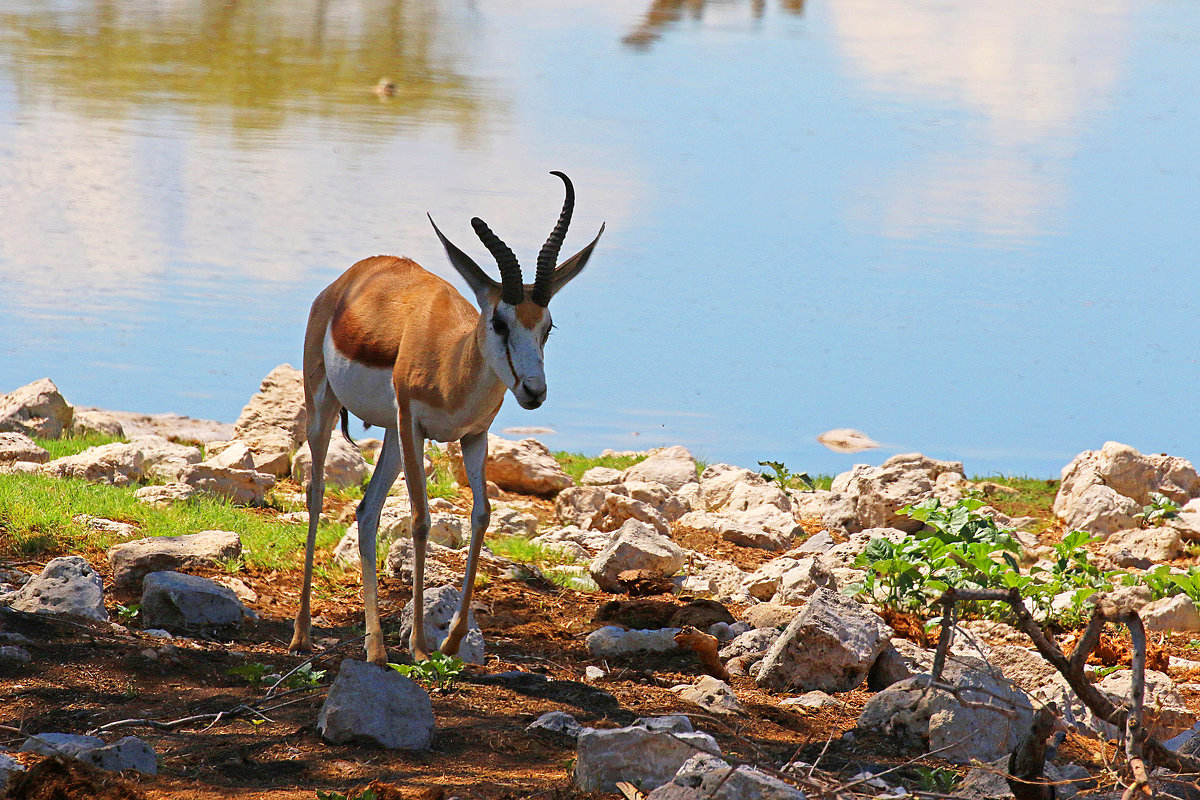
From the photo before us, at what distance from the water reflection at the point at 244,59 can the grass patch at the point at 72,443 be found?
35.6 feet

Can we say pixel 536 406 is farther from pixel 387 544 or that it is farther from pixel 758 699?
pixel 387 544

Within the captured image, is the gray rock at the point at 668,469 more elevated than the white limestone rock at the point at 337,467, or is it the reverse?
the white limestone rock at the point at 337,467

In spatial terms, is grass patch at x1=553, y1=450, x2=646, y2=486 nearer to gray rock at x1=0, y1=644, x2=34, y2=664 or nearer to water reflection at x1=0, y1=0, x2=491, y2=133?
gray rock at x1=0, y1=644, x2=34, y2=664

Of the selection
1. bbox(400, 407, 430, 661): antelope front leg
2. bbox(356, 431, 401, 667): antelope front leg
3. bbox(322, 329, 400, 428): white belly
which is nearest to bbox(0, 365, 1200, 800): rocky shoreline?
bbox(400, 407, 430, 661): antelope front leg

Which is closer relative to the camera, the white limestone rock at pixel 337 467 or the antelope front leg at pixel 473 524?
the antelope front leg at pixel 473 524

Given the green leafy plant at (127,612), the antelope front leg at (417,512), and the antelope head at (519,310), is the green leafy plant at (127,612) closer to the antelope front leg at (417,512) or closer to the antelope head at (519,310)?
the antelope front leg at (417,512)

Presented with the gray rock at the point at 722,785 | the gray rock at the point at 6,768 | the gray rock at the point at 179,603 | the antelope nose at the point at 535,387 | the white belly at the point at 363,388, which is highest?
the antelope nose at the point at 535,387

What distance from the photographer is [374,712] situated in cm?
434

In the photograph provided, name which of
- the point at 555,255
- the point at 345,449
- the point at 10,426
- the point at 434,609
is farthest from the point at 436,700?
the point at 10,426

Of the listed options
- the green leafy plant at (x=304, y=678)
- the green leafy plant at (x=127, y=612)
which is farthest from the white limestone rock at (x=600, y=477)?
the green leafy plant at (x=304, y=678)

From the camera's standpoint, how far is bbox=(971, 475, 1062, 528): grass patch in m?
9.84

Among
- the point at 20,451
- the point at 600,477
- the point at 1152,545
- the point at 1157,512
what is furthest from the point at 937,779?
the point at 20,451

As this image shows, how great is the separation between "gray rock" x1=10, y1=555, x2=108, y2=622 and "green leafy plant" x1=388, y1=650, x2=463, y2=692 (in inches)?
66.0

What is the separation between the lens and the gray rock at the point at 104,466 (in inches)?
345
